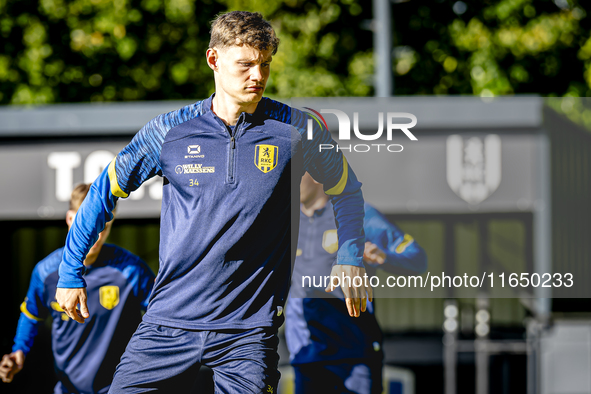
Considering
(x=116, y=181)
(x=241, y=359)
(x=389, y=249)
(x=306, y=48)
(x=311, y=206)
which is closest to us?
(x=241, y=359)

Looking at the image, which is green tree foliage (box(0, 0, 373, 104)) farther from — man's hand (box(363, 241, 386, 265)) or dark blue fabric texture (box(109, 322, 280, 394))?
dark blue fabric texture (box(109, 322, 280, 394))

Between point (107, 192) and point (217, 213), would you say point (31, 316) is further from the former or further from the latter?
point (217, 213)

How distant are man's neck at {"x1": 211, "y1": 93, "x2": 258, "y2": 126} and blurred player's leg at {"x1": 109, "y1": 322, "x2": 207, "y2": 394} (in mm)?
934

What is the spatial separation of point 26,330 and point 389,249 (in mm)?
2130

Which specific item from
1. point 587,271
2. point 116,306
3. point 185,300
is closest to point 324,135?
point 185,300

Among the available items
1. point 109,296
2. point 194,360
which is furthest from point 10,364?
point 194,360

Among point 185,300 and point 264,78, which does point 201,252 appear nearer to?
point 185,300

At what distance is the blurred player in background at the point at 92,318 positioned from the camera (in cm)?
344

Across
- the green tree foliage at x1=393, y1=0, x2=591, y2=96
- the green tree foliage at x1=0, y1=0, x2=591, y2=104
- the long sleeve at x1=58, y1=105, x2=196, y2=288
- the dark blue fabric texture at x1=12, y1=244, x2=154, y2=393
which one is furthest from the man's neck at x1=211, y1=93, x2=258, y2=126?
the green tree foliage at x1=393, y1=0, x2=591, y2=96

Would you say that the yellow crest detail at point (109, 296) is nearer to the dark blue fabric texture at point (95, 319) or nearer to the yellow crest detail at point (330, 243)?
the dark blue fabric texture at point (95, 319)

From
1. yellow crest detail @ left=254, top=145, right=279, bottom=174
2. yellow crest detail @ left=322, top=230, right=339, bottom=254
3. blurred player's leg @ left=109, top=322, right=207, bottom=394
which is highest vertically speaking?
yellow crest detail @ left=254, top=145, right=279, bottom=174

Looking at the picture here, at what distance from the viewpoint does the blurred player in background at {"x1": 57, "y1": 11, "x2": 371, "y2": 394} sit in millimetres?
2541

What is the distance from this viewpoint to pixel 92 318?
3492 mm

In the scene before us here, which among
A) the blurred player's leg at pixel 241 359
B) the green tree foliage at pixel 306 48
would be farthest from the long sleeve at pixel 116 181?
the green tree foliage at pixel 306 48
